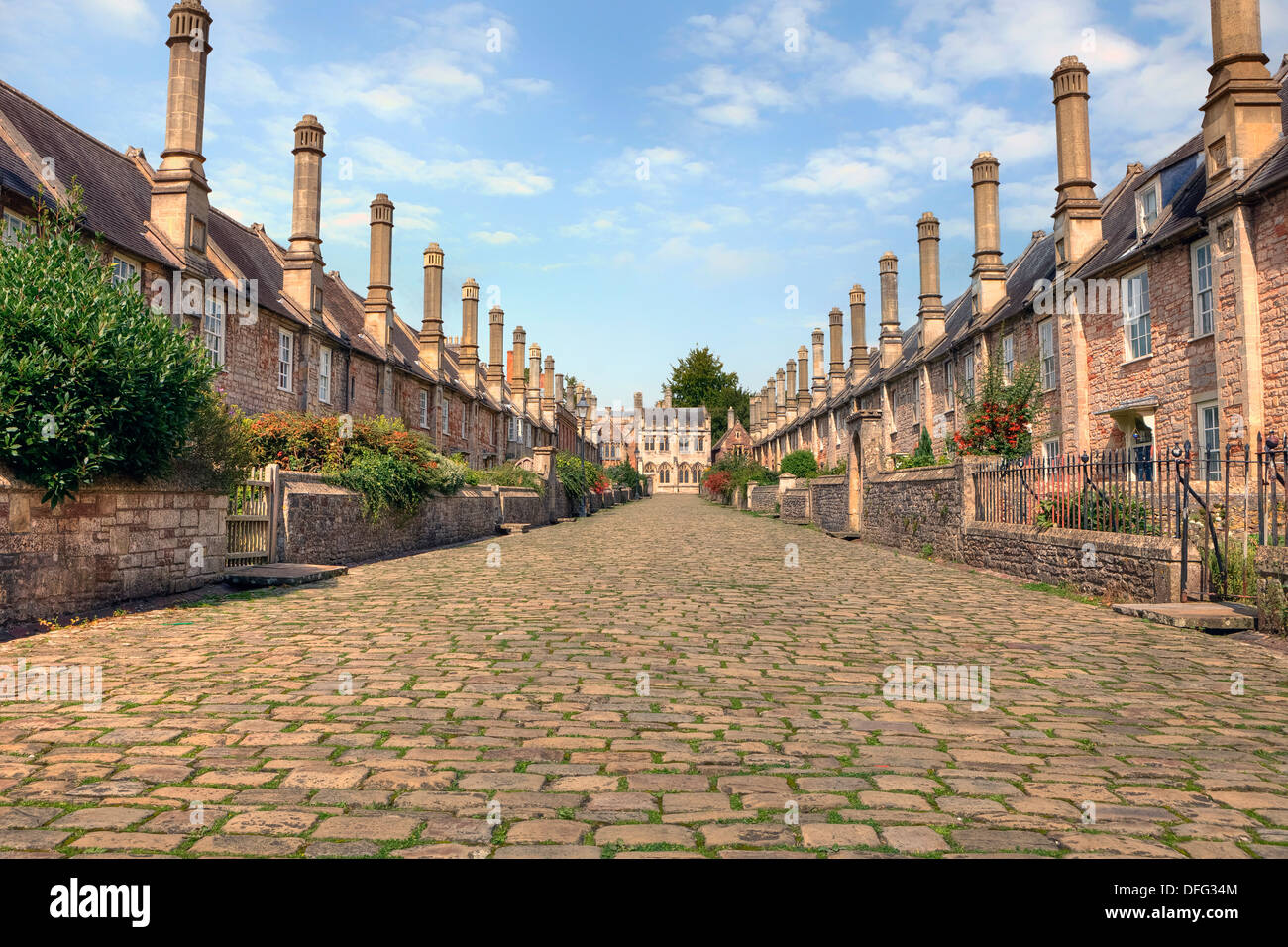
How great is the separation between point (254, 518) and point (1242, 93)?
821 inches

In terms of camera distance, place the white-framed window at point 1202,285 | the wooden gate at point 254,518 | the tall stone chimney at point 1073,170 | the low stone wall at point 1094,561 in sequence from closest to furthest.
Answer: the low stone wall at point 1094,561, the wooden gate at point 254,518, the white-framed window at point 1202,285, the tall stone chimney at point 1073,170

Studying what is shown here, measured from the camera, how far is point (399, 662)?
6.45m

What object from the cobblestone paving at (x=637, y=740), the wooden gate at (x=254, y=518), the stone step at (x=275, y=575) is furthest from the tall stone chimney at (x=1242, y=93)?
the wooden gate at (x=254, y=518)

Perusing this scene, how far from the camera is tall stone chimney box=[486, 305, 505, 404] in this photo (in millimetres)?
43125

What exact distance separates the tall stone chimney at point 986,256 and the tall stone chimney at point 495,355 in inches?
991

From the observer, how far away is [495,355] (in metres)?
44.4

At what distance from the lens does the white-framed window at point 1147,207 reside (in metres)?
19.4

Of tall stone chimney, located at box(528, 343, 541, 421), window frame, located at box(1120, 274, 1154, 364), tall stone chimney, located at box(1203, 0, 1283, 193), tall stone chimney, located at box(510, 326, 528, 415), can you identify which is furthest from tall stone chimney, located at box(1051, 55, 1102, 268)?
tall stone chimney, located at box(528, 343, 541, 421)

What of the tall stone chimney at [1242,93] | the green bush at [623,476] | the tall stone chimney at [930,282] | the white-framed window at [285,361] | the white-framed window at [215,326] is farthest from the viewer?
the green bush at [623,476]

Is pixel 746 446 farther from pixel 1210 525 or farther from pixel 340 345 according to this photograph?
pixel 1210 525

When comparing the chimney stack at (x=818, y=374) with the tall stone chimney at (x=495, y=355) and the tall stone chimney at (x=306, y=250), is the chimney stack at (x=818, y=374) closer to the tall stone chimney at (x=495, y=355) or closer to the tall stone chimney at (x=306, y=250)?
the tall stone chimney at (x=495, y=355)
